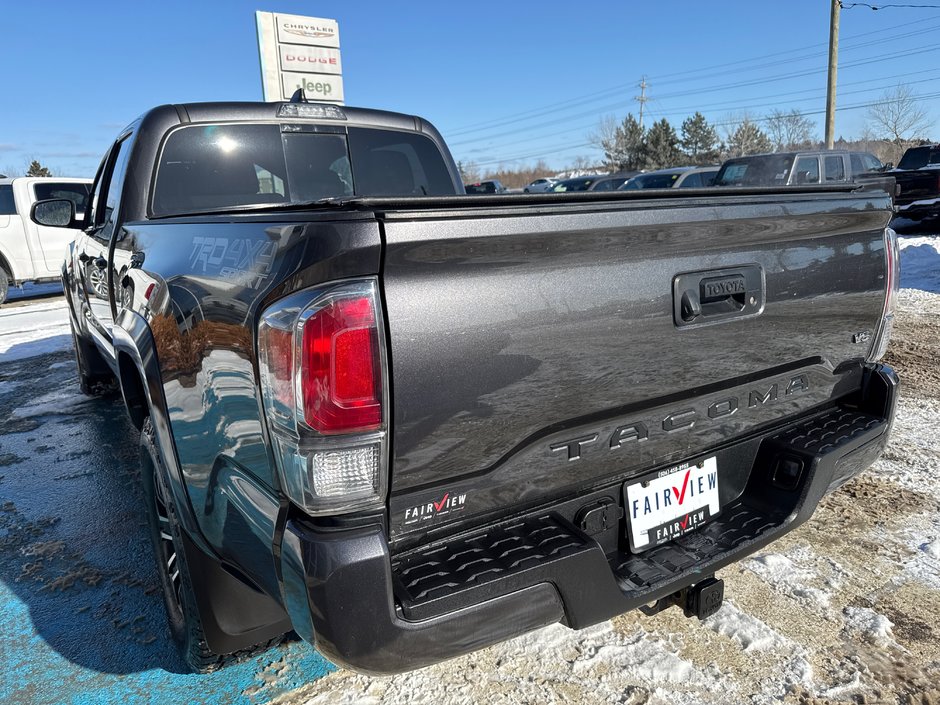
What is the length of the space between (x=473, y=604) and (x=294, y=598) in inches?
15.7

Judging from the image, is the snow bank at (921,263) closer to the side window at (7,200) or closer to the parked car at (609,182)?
the parked car at (609,182)

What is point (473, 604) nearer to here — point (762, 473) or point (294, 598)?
point (294, 598)

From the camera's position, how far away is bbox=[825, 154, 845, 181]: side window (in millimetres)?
12953

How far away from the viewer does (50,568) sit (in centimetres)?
309

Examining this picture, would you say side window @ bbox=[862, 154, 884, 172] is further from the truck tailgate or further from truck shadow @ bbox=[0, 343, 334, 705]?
truck shadow @ bbox=[0, 343, 334, 705]

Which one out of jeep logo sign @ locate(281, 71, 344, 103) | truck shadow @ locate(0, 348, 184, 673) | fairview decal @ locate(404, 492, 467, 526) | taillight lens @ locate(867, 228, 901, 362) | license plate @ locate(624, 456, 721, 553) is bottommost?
truck shadow @ locate(0, 348, 184, 673)

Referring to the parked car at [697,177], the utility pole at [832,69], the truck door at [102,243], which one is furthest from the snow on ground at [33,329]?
the utility pole at [832,69]

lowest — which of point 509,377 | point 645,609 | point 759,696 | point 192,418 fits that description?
point 759,696

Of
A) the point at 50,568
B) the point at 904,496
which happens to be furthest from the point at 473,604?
the point at 904,496

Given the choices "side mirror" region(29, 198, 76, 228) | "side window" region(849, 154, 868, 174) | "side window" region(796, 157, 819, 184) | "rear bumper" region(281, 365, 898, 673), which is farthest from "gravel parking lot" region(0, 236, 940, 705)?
"side window" region(849, 154, 868, 174)

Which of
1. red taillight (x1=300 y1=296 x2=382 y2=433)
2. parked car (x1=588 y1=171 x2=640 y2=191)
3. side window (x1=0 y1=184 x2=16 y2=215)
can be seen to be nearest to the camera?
red taillight (x1=300 y1=296 x2=382 y2=433)

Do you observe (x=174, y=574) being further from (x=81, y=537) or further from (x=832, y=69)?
(x=832, y=69)

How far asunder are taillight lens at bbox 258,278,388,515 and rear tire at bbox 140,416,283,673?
910 mm

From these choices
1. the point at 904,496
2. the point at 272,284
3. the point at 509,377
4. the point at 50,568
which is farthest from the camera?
the point at 904,496
